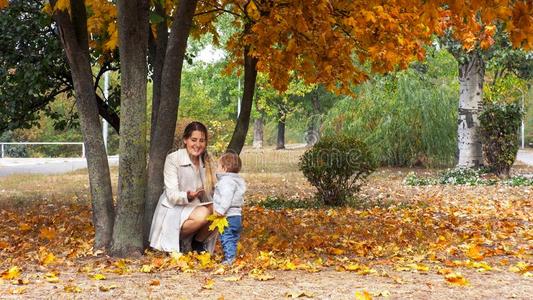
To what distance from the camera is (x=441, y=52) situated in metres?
27.3

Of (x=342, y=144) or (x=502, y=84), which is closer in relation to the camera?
(x=342, y=144)

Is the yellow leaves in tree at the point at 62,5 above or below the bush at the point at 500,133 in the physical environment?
above

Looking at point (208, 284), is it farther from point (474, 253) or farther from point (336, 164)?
point (336, 164)

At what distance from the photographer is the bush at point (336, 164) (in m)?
11.8

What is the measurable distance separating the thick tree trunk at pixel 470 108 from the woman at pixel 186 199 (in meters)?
13.3

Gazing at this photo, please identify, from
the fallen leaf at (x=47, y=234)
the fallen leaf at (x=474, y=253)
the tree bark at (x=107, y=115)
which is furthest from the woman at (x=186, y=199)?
the tree bark at (x=107, y=115)

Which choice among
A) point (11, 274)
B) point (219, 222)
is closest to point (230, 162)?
point (219, 222)

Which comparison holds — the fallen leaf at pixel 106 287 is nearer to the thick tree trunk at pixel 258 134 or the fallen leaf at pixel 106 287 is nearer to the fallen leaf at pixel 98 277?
the fallen leaf at pixel 98 277

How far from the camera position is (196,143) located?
22.8 feet

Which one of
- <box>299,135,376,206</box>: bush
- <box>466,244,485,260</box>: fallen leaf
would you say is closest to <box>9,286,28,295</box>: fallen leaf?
<box>466,244,485,260</box>: fallen leaf

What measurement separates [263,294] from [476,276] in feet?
6.15

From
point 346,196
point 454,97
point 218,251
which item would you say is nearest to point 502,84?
point 454,97

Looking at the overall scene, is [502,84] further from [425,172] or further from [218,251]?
[218,251]

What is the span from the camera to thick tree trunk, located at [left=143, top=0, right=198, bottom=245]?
7.15m
